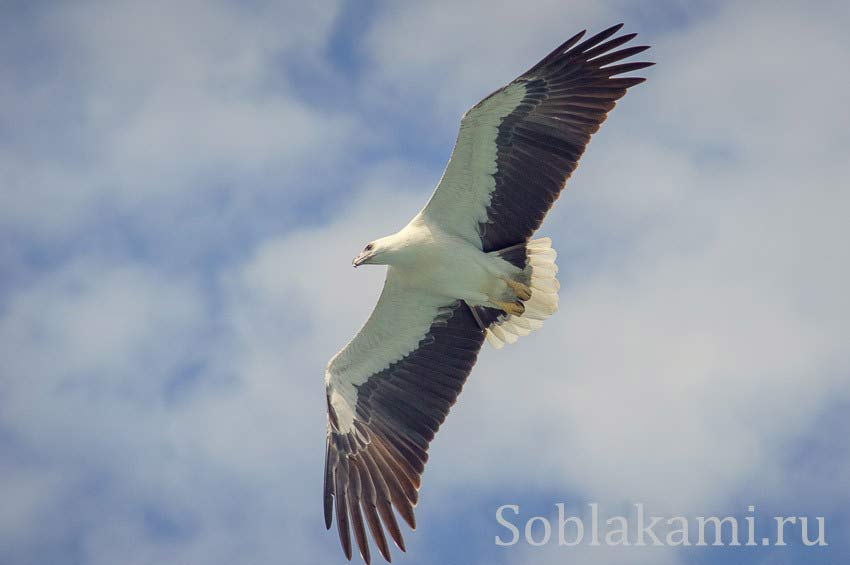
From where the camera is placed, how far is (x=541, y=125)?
496 inches

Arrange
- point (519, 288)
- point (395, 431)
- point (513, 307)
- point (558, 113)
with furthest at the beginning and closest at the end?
point (395, 431) < point (513, 307) < point (519, 288) < point (558, 113)

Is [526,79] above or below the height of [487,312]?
above

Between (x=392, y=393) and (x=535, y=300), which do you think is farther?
(x=392, y=393)

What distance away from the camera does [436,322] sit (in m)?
13.6

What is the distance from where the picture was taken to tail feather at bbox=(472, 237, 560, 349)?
13.1 m

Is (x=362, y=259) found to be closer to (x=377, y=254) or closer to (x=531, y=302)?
(x=377, y=254)

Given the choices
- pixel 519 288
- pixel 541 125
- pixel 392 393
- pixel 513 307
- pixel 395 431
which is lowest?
pixel 395 431

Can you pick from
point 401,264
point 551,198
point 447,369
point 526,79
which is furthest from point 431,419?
point 526,79

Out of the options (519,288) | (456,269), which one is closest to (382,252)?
(456,269)

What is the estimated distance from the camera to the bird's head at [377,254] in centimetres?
1290

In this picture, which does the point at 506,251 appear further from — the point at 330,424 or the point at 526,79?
the point at 330,424

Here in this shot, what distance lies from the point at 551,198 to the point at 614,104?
1.21 metres

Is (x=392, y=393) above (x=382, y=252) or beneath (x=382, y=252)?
beneath

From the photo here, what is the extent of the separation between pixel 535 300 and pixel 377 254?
187 centimetres
